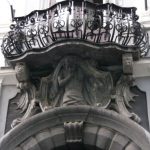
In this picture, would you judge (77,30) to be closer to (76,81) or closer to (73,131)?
(76,81)

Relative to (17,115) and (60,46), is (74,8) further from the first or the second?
(17,115)

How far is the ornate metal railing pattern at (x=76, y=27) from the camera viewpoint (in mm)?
8195

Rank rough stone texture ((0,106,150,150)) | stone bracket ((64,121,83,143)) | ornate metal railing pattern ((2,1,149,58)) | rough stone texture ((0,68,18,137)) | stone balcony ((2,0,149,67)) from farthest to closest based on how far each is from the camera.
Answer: rough stone texture ((0,68,18,137))
ornate metal railing pattern ((2,1,149,58))
stone balcony ((2,0,149,67))
stone bracket ((64,121,83,143))
rough stone texture ((0,106,150,150))

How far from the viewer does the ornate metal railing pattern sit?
820cm

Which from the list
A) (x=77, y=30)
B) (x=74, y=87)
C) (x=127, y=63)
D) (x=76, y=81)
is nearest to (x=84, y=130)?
(x=74, y=87)

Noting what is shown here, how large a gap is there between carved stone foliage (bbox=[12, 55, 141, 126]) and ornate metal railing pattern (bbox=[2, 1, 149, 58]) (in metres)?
0.41

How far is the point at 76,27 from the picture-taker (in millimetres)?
8125

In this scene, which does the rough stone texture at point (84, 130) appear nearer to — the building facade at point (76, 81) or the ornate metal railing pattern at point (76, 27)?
the building facade at point (76, 81)

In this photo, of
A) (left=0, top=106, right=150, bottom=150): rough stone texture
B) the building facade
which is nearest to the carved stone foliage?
the building facade

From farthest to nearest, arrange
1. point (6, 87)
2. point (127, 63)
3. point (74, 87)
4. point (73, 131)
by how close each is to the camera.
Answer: point (6, 87) < point (74, 87) < point (127, 63) < point (73, 131)

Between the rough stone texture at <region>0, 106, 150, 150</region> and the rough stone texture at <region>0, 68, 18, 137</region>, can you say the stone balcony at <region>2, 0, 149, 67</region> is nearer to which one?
Result: the rough stone texture at <region>0, 68, 18, 137</region>

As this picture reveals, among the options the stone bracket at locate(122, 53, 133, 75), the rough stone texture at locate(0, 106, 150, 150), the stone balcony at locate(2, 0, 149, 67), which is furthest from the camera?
the stone balcony at locate(2, 0, 149, 67)

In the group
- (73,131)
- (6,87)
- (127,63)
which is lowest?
(73,131)

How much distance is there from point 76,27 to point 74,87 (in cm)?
95
